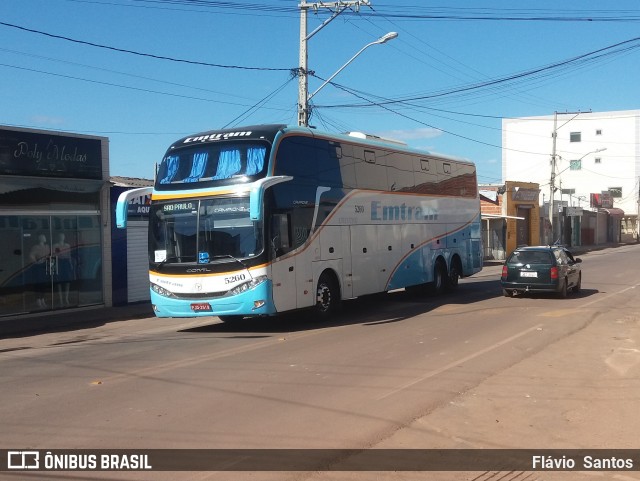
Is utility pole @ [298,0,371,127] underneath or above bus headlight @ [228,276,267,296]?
above

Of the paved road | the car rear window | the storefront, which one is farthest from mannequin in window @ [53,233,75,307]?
the car rear window

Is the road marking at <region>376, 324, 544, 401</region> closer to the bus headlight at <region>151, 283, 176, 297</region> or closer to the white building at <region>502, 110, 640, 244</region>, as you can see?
the bus headlight at <region>151, 283, 176, 297</region>

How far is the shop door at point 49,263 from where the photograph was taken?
671 inches

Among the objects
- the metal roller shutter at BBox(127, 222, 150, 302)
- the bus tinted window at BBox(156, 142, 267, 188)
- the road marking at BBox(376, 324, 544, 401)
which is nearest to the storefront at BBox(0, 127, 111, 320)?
the metal roller shutter at BBox(127, 222, 150, 302)

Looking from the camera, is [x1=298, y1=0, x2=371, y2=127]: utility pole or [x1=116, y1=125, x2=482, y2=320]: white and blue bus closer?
[x1=116, y1=125, x2=482, y2=320]: white and blue bus

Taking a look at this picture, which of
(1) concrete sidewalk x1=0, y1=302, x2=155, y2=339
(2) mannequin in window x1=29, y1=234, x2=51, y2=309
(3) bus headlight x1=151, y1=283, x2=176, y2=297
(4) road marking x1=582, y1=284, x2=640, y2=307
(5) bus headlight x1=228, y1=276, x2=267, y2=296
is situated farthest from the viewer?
(4) road marking x1=582, y1=284, x2=640, y2=307

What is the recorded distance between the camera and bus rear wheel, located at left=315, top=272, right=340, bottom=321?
1502 centimetres

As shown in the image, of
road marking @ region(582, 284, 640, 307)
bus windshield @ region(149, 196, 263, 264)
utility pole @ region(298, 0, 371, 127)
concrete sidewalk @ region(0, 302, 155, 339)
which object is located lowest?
concrete sidewalk @ region(0, 302, 155, 339)

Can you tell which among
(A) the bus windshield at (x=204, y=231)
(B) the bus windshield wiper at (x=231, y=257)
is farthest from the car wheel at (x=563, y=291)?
(B) the bus windshield wiper at (x=231, y=257)

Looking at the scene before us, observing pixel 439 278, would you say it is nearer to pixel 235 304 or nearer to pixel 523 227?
pixel 235 304

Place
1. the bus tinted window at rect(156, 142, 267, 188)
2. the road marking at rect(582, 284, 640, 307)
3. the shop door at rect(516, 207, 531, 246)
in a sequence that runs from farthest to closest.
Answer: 1. the shop door at rect(516, 207, 531, 246)
2. the road marking at rect(582, 284, 640, 307)
3. the bus tinted window at rect(156, 142, 267, 188)

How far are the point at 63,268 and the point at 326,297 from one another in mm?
7844

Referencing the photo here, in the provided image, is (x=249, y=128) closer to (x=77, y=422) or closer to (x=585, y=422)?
(x=77, y=422)

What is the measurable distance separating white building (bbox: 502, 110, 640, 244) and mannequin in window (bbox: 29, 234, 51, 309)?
68.0m
